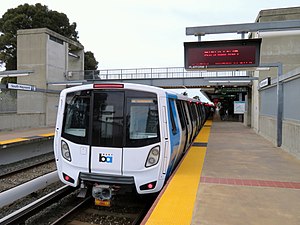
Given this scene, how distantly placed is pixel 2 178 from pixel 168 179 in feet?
17.5

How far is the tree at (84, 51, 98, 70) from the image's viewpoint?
142 ft

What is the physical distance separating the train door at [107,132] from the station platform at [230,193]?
0.99 m

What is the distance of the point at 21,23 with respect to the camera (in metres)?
35.3

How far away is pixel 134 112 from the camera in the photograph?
478 centimetres

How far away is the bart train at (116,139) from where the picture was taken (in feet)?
15.0

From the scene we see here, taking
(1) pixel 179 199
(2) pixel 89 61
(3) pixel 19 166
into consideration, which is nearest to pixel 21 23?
(2) pixel 89 61

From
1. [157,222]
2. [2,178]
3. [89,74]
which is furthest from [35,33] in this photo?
[157,222]

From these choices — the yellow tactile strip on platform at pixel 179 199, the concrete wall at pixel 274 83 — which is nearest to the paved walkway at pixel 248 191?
the yellow tactile strip on platform at pixel 179 199

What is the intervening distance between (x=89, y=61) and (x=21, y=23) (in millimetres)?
11274

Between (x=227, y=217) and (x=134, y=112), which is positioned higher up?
(x=134, y=112)

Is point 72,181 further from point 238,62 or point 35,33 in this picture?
point 35,33

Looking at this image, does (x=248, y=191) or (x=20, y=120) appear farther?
(x=20, y=120)

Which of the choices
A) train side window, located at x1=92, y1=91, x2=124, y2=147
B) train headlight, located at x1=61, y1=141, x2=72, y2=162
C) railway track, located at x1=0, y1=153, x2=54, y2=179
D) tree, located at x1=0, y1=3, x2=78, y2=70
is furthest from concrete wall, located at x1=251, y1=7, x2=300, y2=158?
tree, located at x1=0, y1=3, x2=78, y2=70

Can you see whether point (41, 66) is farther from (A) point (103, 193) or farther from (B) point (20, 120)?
(A) point (103, 193)
